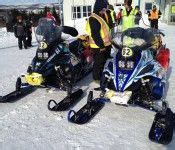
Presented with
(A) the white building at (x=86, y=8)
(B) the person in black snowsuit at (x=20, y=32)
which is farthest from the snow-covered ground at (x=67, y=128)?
(A) the white building at (x=86, y=8)

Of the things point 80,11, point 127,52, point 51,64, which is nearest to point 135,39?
point 127,52

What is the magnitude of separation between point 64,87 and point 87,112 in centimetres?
108

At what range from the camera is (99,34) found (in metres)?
6.41

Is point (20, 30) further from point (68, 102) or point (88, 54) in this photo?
point (68, 102)

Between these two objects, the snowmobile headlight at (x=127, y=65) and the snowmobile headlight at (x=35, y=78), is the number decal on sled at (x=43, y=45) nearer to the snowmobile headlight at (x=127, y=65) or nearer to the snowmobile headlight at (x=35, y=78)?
the snowmobile headlight at (x=35, y=78)

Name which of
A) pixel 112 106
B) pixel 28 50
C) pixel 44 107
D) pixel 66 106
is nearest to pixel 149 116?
pixel 112 106

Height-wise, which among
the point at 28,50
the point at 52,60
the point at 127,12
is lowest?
the point at 28,50

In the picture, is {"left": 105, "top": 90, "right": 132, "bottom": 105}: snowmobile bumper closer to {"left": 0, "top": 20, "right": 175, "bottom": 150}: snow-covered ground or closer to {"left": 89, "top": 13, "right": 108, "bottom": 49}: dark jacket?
{"left": 0, "top": 20, "right": 175, "bottom": 150}: snow-covered ground

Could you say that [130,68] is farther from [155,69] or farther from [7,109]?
[7,109]

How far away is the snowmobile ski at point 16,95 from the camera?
592 centimetres

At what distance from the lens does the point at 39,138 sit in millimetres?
4441

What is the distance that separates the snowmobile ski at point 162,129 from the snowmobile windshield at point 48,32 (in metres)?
2.61

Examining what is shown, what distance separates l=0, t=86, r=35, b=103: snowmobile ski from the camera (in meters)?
5.92

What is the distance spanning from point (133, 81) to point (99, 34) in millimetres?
1869
